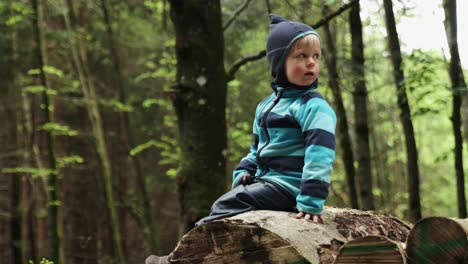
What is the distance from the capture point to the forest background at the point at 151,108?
196 inches

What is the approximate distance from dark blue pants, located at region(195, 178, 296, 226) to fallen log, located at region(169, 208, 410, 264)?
0.14 m

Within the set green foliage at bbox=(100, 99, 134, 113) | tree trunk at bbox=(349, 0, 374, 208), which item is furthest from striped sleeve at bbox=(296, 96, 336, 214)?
green foliage at bbox=(100, 99, 134, 113)

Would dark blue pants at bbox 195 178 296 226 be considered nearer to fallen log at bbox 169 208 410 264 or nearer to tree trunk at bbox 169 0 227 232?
fallen log at bbox 169 208 410 264

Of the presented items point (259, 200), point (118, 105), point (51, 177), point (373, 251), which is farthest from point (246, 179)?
point (118, 105)

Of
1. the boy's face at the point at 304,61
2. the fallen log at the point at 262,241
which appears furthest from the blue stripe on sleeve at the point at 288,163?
the boy's face at the point at 304,61

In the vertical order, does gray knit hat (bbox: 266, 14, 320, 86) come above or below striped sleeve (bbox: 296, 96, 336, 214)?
above

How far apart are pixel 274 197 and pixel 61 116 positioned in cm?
1307

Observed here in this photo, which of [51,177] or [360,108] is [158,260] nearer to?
[360,108]

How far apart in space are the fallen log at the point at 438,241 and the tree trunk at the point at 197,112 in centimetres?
272

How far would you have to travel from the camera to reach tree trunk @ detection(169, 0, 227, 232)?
4863mm

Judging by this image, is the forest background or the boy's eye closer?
the boy's eye

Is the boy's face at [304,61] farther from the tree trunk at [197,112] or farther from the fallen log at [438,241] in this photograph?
the tree trunk at [197,112]

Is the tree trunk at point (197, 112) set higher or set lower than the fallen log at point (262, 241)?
higher

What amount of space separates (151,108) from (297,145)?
38.0ft
